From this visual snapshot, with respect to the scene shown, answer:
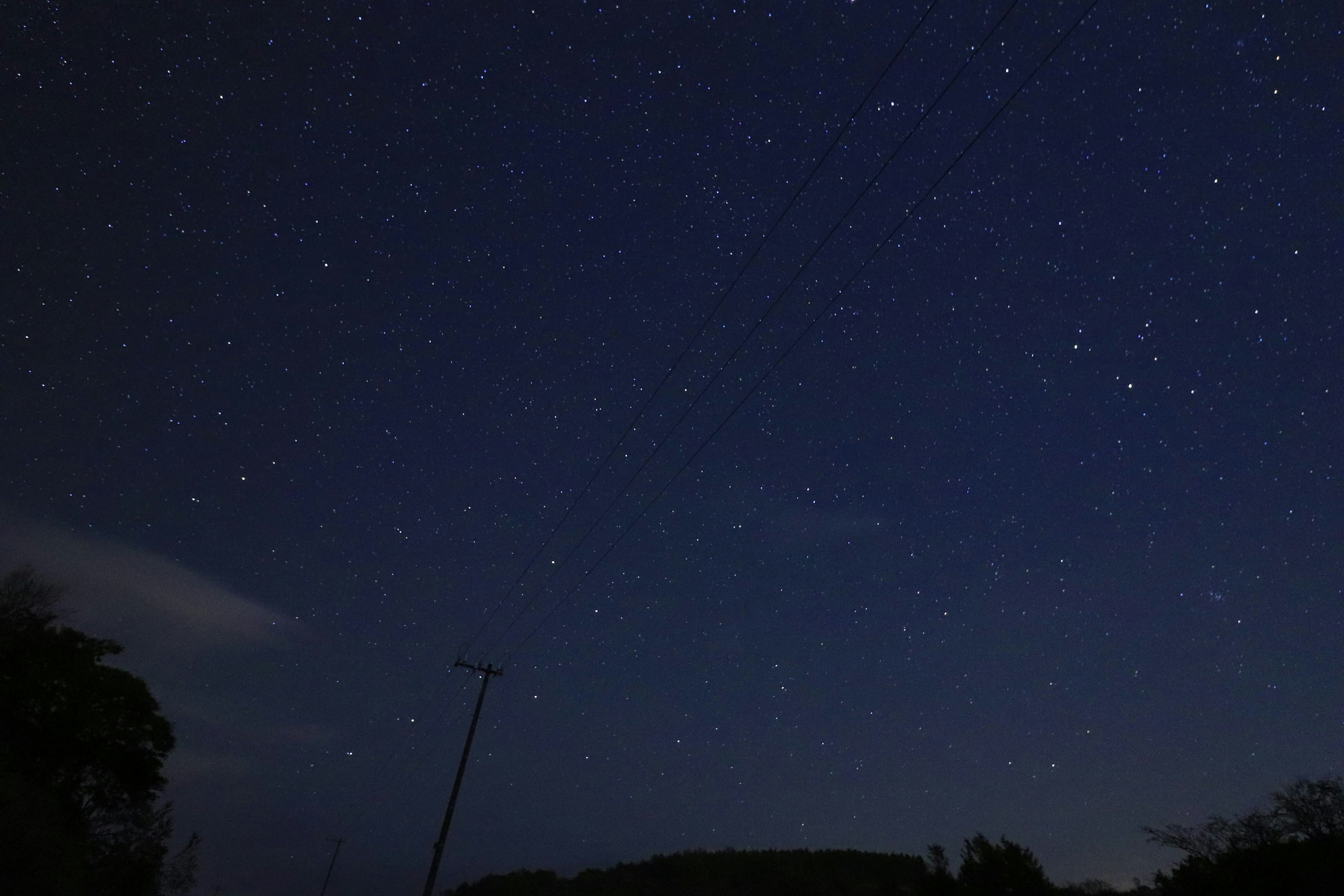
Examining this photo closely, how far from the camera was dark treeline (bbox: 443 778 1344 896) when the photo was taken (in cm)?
1778

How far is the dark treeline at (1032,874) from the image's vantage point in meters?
17.8

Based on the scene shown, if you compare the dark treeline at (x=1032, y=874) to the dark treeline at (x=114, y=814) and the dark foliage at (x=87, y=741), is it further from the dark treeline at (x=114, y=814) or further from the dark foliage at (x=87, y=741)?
the dark foliage at (x=87, y=741)

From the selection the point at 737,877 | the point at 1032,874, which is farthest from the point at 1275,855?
the point at 737,877

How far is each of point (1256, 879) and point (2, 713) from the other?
35046mm

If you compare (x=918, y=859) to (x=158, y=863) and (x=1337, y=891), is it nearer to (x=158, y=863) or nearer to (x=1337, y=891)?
(x=1337, y=891)

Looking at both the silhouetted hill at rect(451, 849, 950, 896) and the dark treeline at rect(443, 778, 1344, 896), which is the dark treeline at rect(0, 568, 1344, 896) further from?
the silhouetted hill at rect(451, 849, 950, 896)

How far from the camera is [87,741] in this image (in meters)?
26.3

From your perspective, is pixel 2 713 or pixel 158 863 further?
pixel 158 863

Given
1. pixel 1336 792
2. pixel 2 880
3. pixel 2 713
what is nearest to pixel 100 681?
pixel 2 713

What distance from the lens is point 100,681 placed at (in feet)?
89.3

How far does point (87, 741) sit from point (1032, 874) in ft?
101

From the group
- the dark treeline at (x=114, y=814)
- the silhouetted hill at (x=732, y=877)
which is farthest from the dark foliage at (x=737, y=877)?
the dark treeline at (x=114, y=814)

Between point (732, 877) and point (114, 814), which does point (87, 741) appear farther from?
point (732, 877)

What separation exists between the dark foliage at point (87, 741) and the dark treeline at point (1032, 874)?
21895 millimetres
